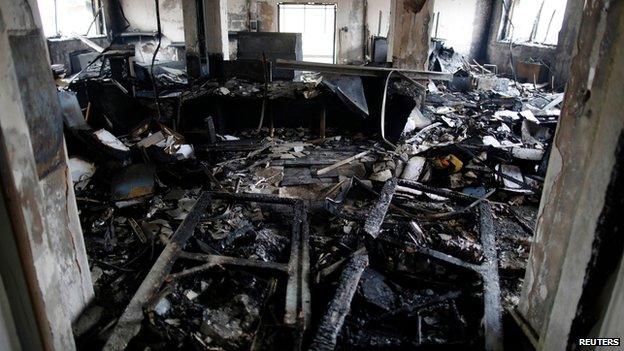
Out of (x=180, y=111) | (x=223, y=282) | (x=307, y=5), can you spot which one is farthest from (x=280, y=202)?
(x=307, y=5)

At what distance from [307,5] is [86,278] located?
1287 cm

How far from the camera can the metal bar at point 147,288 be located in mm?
2510

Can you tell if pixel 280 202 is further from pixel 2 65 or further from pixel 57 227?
pixel 2 65

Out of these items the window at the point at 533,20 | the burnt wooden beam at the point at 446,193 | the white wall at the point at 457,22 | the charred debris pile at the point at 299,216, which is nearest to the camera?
the charred debris pile at the point at 299,216

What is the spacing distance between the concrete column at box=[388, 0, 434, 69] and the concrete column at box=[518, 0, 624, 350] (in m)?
5.25

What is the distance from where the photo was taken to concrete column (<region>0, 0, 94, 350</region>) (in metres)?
1.69

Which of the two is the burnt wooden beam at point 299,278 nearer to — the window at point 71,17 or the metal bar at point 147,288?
the metal bar at point 147,288

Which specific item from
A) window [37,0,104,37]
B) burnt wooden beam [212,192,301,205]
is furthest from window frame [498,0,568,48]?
window [37,0,104,37]

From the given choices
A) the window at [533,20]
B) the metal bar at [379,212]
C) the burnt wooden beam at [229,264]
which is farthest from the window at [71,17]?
the window at [533,20]

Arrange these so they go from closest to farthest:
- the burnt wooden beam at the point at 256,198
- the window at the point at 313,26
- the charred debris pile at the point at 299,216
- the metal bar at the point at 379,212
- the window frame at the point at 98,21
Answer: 1. the charred debris pile at the point at 299,216
2. the metal bar at the point at 379,212
3. the burnt wooden beam at the point at 256,198
4. the window frame at the point at 98,21
5. the window at the point at 313,26

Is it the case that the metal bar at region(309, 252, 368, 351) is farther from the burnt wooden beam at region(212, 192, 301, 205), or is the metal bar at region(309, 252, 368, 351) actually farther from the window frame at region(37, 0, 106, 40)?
the window frame at region(37, 0, 106, 40)

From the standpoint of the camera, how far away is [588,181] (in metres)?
1.81
